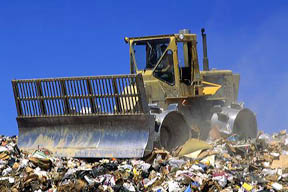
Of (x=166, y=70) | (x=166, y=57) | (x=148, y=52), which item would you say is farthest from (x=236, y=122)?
(x=148, y=52)

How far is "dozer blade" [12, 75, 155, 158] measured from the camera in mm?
9477

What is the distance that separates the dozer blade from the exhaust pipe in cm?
286

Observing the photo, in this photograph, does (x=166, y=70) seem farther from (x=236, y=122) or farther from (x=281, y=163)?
(x=281, y=163)

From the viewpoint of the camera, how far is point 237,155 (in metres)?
10.6

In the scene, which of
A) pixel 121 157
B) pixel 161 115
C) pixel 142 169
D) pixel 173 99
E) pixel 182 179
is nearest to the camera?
pixel 182 179

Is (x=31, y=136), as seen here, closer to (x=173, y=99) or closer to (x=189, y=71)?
(x=173, y=99)

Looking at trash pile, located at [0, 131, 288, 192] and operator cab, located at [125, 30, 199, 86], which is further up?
operator cab, located at [125, 30, 199, 86]

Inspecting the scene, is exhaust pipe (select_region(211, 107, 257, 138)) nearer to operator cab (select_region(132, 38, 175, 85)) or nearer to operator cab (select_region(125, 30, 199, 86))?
operator cab (select_region(125, 30, 199, 86))

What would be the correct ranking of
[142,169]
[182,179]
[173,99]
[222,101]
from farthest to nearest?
[222,101]
[173,99]
[142,169]
[182,179]

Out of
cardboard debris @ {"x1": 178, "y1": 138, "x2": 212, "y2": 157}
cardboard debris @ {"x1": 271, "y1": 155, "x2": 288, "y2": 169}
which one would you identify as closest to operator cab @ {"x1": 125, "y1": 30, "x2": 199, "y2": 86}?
cardboard debris @ {"x1": 178, "y1": 138, "x2": 212, "y2": 157}

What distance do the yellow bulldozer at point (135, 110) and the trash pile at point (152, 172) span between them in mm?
335

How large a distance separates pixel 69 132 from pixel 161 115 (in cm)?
177

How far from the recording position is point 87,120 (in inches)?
394

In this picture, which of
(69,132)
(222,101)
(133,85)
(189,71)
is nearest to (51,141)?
(69,132)
